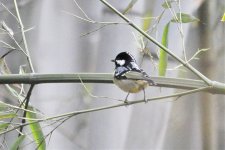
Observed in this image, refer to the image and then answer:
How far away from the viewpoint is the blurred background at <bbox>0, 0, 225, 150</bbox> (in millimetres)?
820

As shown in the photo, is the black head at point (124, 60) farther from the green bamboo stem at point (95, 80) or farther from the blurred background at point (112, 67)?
the blurred background at point (112, 67)

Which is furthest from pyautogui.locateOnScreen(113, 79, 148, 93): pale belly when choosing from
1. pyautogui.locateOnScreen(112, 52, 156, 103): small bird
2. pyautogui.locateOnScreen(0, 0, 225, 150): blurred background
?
pyautogui.locateOnScreen(0, 0, 225, 150): blurred background

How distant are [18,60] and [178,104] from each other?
1.15 feet

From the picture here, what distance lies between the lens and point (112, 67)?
2.85 ft

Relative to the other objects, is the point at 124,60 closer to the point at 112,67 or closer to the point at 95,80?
the point at 95,80

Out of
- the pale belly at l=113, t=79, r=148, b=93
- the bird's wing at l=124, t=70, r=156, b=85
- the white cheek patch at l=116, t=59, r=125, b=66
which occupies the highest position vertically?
the white cheek patch at l=116, t=59, r=125, b=66

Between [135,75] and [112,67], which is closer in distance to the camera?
[135,75]

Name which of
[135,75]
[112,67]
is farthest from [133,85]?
[112,67]

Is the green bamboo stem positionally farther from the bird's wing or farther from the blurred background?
the blurred background

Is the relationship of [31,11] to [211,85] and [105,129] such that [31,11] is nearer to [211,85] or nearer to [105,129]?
[105,129]

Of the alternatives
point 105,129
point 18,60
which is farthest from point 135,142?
point 18,60

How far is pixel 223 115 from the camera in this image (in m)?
0.81

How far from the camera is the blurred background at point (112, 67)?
0.82 metres

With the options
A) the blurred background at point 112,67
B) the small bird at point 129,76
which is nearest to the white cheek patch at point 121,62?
the small bird at point 129,76
